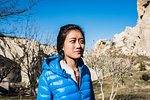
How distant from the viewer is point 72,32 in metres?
1.25

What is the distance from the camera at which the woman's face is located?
3.99 feet

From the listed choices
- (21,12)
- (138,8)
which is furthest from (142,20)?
(21,12)

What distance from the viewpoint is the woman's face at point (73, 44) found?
1.22 m

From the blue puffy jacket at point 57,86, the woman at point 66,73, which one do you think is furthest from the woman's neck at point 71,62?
the blue puffy jacket at point 57,86

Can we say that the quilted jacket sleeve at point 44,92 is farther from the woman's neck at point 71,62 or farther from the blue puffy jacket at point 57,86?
the woman's neck at point 71,62

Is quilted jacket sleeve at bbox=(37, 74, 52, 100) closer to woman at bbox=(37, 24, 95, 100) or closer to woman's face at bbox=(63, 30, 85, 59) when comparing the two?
woman at bbox=(37, 24, 95, 100)

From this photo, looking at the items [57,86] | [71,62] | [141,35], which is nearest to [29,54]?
[71,62]

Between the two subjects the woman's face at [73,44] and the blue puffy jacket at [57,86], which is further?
the woman's face at [73,44]

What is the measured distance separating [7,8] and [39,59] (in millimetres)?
7252

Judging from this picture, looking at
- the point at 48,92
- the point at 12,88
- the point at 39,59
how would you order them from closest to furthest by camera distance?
the point at 48,92 < the point at 39,59 < the point at 12,88

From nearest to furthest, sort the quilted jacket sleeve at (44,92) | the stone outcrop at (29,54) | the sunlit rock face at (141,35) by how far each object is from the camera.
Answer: the quilted jacket sleeve at (44,92) → the stone outcrop at (29,54) → the sunlit rock face at (141,35)

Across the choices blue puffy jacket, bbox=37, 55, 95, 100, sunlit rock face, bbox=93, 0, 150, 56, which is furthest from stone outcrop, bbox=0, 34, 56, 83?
sunlit rock face, bbox=93, 0, 150, 56

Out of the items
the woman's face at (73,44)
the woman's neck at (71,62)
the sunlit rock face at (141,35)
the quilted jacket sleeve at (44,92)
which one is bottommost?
the quilted jacket sleeve at (44,92)

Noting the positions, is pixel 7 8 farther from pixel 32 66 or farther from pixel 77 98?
pixel 32 66
